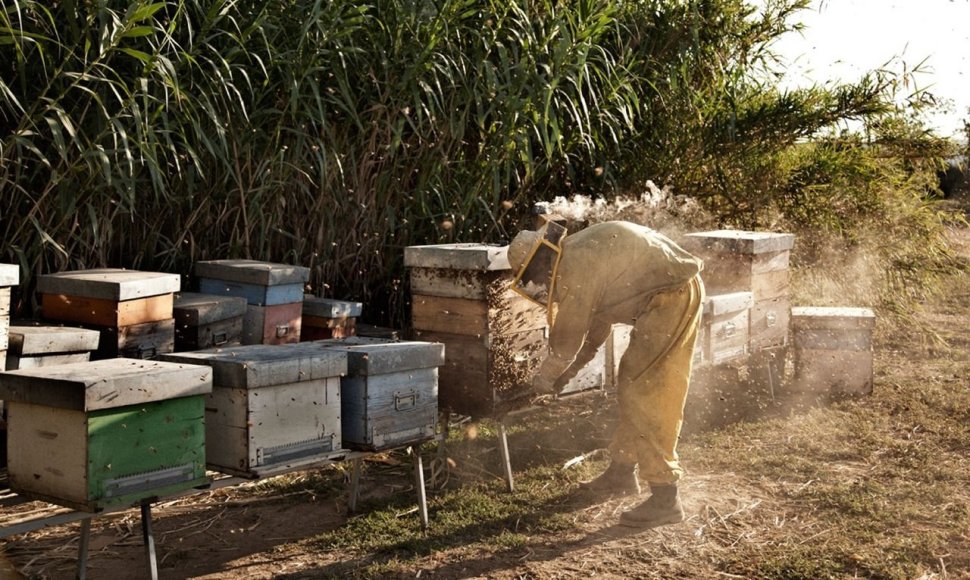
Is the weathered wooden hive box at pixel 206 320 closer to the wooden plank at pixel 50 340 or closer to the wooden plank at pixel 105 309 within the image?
the wooden plank at pixel 105 309

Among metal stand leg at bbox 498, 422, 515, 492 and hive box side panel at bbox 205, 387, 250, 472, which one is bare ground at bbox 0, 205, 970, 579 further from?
hive box side panel at bbox 205, 387, 250, 472

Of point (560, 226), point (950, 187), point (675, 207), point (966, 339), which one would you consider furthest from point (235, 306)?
point (950, 187)

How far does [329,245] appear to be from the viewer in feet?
18.0

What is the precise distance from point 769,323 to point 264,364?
4.02m

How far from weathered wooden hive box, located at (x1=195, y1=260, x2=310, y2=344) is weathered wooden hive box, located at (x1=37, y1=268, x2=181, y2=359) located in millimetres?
430

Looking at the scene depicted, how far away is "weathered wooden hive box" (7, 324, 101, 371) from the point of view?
150 inches

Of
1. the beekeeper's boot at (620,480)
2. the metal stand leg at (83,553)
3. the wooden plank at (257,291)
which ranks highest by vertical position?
the wooden plank at (257,291)

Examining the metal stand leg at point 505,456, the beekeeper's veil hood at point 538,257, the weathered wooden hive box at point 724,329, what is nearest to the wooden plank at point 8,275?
the beekeeper's veil hood at point 538,257

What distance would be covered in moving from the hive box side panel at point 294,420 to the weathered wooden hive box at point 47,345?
108 cm

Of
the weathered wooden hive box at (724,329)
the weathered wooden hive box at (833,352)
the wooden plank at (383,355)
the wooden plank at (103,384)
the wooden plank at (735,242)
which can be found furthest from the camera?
the weathered wooden hive box at (833,352)

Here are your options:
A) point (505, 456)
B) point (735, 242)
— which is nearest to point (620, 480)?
point (505, 456)

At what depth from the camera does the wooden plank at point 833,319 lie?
661 centimetres

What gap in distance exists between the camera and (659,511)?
416 cm

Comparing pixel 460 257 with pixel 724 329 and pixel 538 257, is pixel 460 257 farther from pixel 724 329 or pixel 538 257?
pixel 724 329
